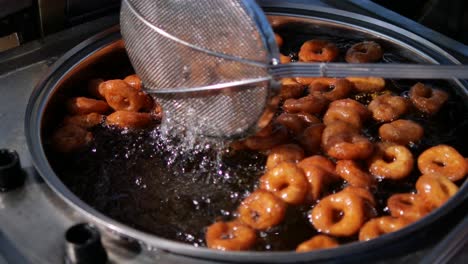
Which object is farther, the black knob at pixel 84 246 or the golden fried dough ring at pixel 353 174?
the golden fried dough ring at pixel 353 174

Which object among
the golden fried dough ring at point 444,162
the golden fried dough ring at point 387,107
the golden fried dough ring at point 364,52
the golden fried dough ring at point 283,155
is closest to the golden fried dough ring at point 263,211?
the golden fried dough ring at point 283,155

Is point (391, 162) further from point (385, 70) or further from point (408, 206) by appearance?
point (385, 70)

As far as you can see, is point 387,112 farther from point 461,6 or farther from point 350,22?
point 461,6

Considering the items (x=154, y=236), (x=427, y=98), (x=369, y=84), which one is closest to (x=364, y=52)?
(x=369, y=84)

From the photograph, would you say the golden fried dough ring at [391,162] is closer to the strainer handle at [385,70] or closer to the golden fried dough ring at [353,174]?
the golden fried dough ring at [353,174]

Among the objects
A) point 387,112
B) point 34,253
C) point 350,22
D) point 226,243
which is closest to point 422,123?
point 387,112
